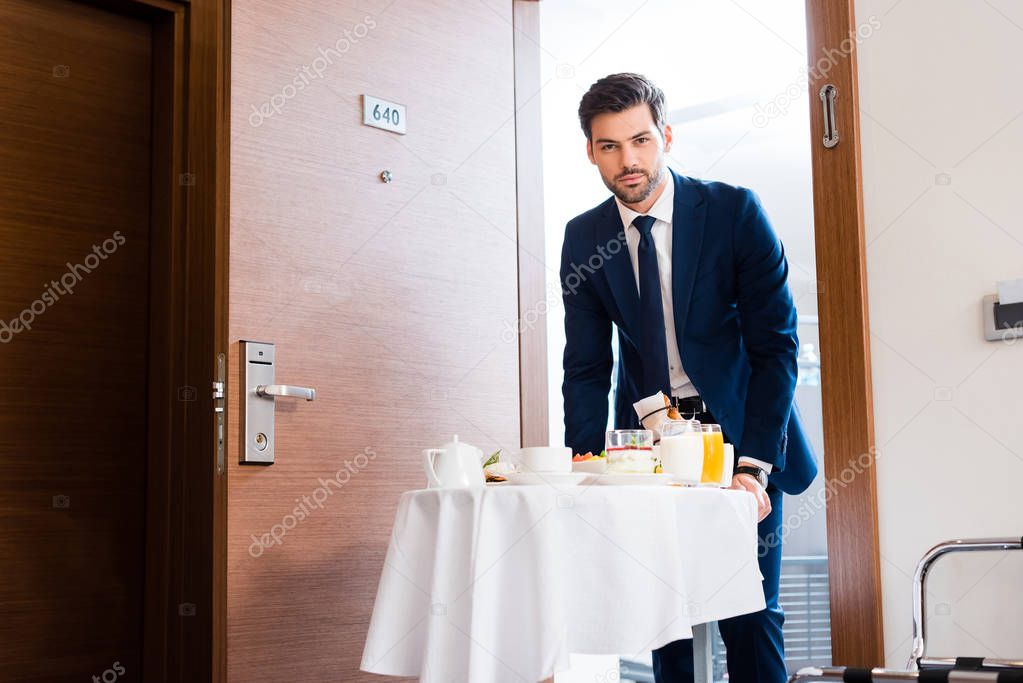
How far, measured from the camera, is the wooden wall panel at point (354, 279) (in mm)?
2547

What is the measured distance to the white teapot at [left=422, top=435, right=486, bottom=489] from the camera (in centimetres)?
199

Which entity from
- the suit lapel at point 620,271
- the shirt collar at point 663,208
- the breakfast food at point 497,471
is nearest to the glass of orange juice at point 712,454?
the breakfast food at point 497,471

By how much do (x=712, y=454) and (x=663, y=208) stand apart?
37.4 inches

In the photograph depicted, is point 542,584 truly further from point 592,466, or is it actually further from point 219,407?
point 219,407

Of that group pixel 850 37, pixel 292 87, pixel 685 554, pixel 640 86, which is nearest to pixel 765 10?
pixel 640 86

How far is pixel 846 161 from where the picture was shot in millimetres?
2479

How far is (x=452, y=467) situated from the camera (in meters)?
1.99

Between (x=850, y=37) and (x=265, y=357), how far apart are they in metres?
1.62

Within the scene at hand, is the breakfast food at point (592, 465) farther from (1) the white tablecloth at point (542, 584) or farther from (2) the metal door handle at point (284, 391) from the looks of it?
(2) the metal door handle at point (284, 391)

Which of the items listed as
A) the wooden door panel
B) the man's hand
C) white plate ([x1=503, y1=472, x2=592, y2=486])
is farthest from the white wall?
the wooden door panel

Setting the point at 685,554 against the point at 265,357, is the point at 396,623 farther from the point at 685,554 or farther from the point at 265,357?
the point at 265,357

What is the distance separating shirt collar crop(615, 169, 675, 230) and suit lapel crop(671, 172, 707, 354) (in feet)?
0.15

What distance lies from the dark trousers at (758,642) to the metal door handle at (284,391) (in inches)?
41.5

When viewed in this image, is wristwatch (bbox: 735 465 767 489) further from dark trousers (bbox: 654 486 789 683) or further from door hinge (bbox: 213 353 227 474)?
door hinge (bbox: 213 353 227 474)
